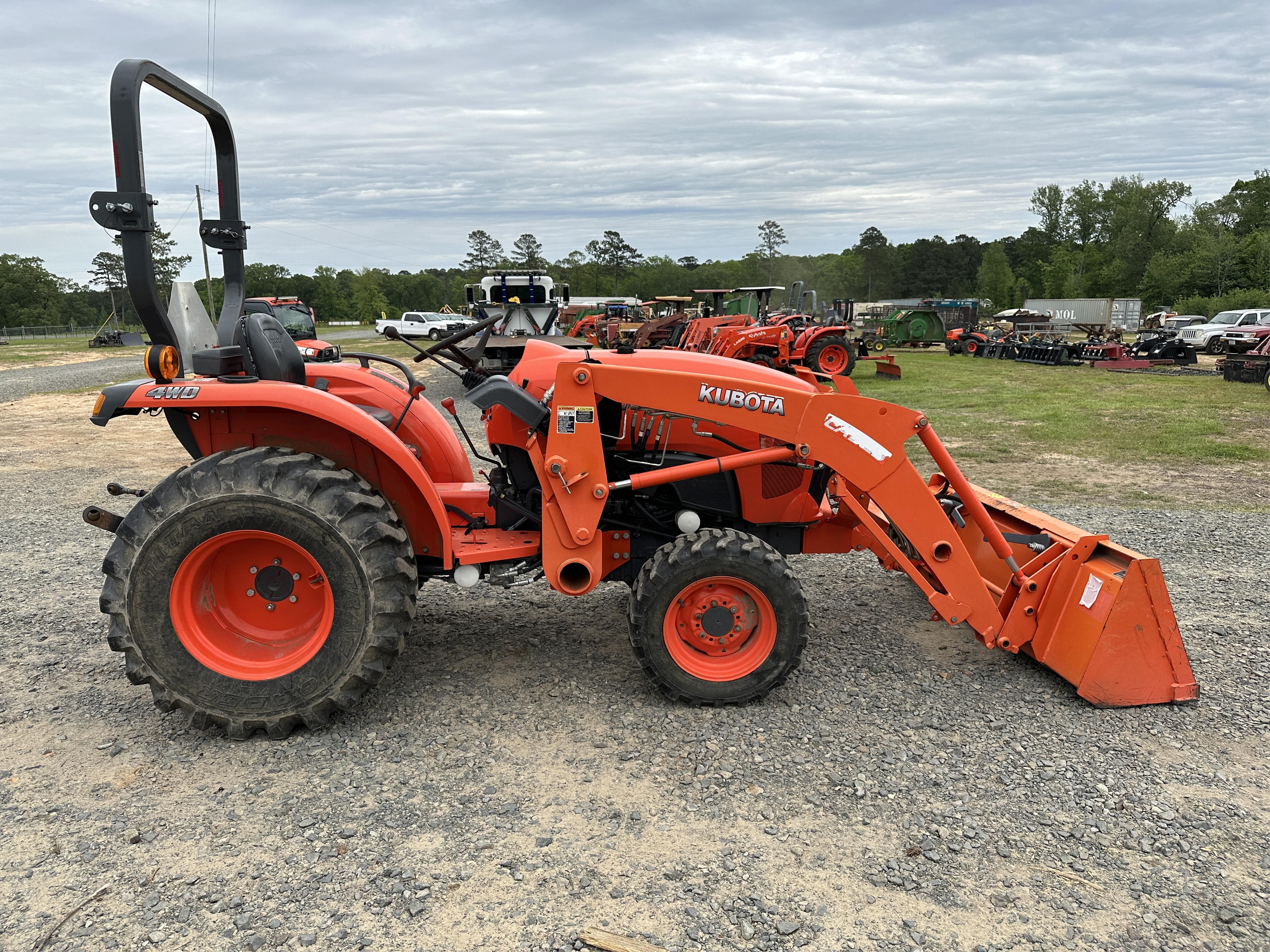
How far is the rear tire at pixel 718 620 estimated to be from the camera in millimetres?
3635

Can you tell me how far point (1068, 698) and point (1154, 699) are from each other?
0.34 metres

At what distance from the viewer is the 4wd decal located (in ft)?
11.3

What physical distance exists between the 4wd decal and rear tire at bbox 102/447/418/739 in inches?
10.0

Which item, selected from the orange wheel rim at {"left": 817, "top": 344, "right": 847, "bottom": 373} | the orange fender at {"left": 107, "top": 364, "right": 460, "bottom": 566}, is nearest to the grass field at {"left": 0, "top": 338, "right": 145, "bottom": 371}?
the orange wheel rim at {"left": 817, "top": 344, "right": 847, "bottom": 373}

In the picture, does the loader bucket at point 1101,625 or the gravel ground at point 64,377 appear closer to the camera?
the loader bucket at point 1101,625

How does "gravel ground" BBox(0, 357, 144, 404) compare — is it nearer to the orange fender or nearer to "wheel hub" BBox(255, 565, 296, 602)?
the orange fender

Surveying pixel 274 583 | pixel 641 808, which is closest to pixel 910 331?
pixel 274 583

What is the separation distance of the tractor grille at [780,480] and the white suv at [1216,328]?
28289 millimetres

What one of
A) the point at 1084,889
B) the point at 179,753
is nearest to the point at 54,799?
the point at 179,753

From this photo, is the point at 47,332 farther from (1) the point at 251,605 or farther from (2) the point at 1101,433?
(1) the point at 251,605

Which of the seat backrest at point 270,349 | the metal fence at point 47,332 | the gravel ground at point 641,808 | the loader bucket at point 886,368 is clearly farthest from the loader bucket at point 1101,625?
the metal fence at point 47,332

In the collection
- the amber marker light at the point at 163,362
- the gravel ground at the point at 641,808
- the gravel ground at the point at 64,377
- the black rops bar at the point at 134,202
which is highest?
the black rops bar at the point at 134,202

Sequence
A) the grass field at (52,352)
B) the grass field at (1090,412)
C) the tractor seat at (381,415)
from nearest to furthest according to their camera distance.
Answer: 1. the tractor seat at (381,415)
2. the grass field at (1090,412)
3. the grass field at (52,352)

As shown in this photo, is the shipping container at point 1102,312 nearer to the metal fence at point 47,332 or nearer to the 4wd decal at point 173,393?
the 4wd decal at point 173,393
